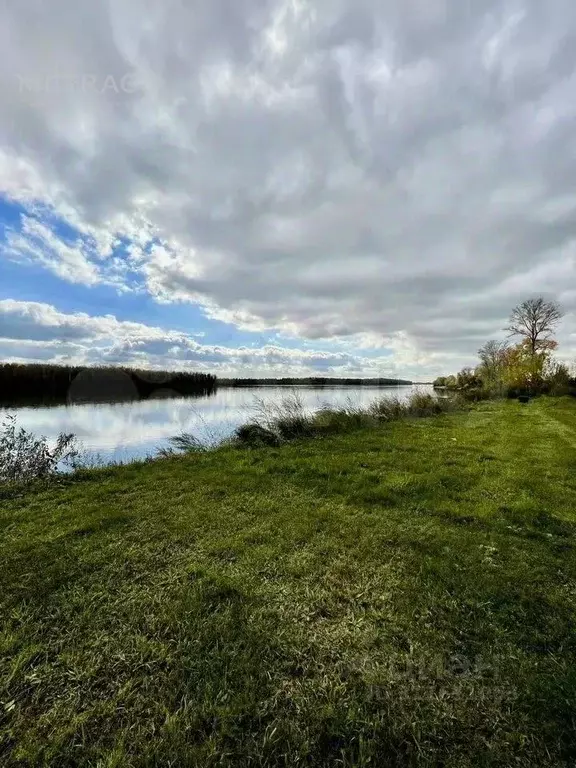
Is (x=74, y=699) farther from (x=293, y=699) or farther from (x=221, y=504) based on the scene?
(x=221, y=504)

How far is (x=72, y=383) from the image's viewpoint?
1401 inches

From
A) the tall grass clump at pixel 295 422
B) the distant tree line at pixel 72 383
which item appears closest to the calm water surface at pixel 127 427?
the tall grass clump at pixel 295 422

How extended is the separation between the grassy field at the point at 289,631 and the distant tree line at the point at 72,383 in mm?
27566

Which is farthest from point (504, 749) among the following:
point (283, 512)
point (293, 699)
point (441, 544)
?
point (283, 512)

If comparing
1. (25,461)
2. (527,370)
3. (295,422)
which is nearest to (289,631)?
(25,461)

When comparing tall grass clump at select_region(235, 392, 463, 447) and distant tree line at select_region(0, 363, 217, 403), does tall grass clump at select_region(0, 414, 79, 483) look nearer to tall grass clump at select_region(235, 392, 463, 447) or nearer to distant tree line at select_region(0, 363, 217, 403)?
tall grass clump at select_region(235, 392, 463, 447)

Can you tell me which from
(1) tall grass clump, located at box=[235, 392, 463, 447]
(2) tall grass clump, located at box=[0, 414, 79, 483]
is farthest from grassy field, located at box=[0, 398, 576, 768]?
(1) tall grass clump, located at box=[235, 392, 463, 447]

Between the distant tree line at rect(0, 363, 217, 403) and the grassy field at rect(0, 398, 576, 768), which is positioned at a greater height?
the distant tree line at rect(0, 363, 217, 403)

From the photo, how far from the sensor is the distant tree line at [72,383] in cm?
3089

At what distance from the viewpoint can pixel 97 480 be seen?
22.0 ft

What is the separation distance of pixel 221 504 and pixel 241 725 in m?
3.34

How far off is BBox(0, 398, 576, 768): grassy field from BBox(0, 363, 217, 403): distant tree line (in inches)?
1085

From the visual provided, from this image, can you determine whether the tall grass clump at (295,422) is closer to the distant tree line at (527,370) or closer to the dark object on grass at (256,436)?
the dark object on grass at (256,436)

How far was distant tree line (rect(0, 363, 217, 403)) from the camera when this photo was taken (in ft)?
101
